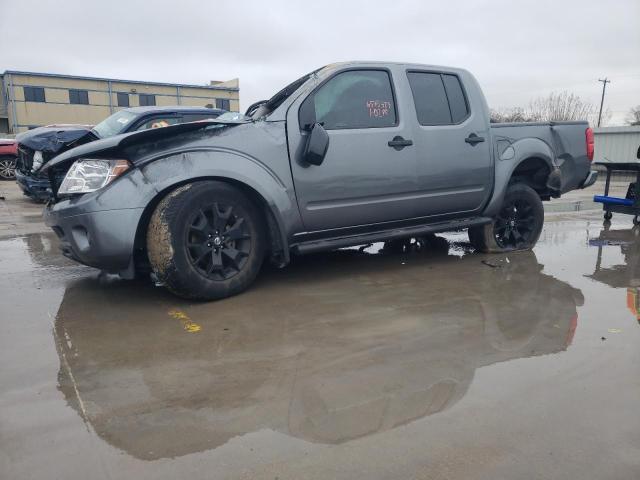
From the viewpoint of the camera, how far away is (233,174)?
151 inches

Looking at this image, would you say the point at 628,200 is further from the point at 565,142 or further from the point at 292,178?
the point at 292,178

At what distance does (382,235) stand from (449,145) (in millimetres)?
1121

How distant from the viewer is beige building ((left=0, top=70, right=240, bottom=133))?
41.1 meters

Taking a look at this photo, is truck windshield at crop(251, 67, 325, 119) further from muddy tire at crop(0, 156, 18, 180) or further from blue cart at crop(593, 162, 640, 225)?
muddy tire at crop(0, 156, 18, 180)

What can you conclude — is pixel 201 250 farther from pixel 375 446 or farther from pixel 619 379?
pixel 619 379

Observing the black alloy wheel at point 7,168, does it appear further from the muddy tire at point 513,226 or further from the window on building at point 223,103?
the window on building at point 223,103

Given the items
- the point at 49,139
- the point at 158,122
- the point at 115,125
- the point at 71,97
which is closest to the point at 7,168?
the point at 49,139

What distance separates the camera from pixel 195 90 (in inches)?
1778

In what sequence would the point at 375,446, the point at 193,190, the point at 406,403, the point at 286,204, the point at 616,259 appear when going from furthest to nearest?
the point at 616,259 → the point at 286,204 → the point at 193,190 → the point at 406,403 → the point at 375,446

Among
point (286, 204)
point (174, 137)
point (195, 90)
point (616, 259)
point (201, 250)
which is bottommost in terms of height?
point (616, 259)

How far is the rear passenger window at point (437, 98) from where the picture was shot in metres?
4.80

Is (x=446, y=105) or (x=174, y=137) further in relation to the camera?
(x=446, y=105)

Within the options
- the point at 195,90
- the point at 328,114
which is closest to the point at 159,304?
the point at 328,114

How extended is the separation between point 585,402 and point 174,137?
3080 millimetres
